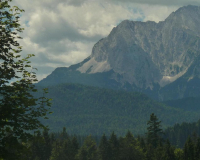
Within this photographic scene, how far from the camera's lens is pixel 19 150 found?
26578 mm

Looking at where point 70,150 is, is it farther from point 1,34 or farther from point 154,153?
point 1,34

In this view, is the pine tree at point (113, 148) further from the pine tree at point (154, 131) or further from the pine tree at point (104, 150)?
the pine tree at point (154, 131)

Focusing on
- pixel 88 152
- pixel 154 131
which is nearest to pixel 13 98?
pixel 154 131

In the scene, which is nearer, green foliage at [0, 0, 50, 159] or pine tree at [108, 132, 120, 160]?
green foliage at [0, 0, 50, 159]

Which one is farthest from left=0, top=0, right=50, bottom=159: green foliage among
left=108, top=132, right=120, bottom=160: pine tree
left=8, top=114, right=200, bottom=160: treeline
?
left=108, top=132, right=120, bottom=160: pine tree

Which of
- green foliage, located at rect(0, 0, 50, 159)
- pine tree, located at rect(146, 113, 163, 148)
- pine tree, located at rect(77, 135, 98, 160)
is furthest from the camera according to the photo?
pine tree, located at rect(77, 135, 98, 160)

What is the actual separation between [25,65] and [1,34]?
8.93ft

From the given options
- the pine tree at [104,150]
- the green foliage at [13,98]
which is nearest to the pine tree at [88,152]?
the pine tree at [104,150]

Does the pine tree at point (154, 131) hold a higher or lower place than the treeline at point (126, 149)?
higher

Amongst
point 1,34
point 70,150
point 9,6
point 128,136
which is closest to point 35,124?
point 1,34

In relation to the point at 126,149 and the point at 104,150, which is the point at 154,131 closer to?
the point at 126,149

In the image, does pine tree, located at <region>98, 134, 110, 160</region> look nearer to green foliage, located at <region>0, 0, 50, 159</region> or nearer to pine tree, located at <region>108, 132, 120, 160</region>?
pine tree, located at <region>108, 132, 120, 160</region>

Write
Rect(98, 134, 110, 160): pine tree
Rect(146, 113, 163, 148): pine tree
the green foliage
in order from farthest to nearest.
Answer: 1. Rect(98, 134, 110, 160): pine tree
2. Rect(146, 113, 163, 148): pine tree
3. the green foliage

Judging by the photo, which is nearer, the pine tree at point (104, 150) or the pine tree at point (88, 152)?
the pine tree at point (104, 150)
